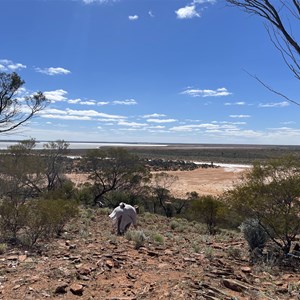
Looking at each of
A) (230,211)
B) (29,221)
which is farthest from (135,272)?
→ (230,211)

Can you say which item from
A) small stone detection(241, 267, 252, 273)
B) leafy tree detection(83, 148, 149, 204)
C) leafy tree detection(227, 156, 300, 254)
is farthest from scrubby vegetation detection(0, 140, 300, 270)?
leafy tree detection(83, 148, 149, 204)

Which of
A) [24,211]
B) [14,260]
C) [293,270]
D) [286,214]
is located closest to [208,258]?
[293,270]

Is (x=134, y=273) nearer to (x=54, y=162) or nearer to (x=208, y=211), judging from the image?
(x=208, y=211)

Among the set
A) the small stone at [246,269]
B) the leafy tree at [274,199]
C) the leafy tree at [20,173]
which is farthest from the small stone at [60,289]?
the leafy tree at [20,173]

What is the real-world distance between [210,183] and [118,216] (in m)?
38.9

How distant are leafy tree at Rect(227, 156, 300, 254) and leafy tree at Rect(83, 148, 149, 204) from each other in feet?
61.2

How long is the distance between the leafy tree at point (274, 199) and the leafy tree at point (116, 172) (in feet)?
61.2

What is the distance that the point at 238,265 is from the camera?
8789 mm

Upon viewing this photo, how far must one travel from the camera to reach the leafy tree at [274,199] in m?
11.2

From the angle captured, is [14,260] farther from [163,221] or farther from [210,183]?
[210,183]

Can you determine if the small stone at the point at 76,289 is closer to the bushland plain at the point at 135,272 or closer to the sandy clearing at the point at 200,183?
the bushland plain at the point at 135,272

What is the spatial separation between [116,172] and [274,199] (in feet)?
65.9

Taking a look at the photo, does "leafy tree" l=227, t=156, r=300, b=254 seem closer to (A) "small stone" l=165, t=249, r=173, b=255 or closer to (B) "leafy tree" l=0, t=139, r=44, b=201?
(A) "small stone" l=165, t=249, r=173, b=255

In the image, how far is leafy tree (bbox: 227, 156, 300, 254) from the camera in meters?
11.2
